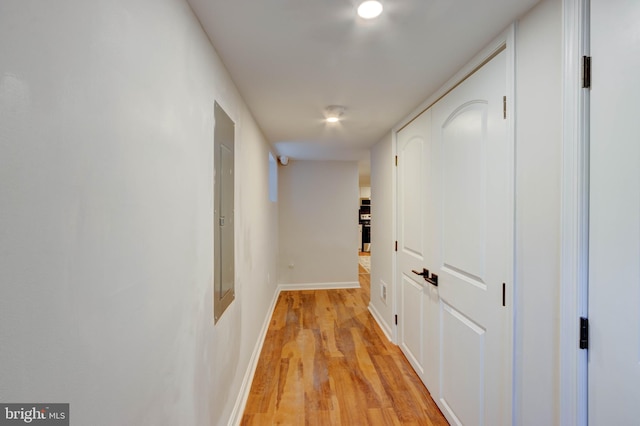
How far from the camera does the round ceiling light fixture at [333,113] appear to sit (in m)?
2.25

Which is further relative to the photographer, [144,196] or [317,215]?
[317,215]

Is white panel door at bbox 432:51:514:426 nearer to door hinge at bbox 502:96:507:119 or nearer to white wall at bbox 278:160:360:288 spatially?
door hinge at bbox 502:96:507:119

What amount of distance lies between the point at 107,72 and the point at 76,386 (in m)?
→ 0.69

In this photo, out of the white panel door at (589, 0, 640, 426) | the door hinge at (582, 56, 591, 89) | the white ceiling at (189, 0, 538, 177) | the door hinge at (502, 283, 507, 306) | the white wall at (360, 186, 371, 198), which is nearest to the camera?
the white panel door at (589, 0, 640, 426)

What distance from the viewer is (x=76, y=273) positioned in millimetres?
553

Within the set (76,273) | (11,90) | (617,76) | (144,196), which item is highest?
(617,76)

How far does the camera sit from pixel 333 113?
2.37 m

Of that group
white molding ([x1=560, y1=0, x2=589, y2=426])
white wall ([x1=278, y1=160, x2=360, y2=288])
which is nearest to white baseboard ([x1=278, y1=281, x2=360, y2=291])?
white wall ([x1=278, y1=160, x2=360, y2=288])

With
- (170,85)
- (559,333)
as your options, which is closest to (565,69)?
(559,333)

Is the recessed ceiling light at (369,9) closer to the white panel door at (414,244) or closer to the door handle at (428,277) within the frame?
the white panel door at (414,244)

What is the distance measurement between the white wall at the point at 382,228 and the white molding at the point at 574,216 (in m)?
1.89

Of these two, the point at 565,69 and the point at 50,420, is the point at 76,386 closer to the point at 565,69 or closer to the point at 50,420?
the point at 50,420

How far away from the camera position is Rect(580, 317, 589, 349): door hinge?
0.92m

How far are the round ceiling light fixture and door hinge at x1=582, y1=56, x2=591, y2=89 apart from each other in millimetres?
1543
